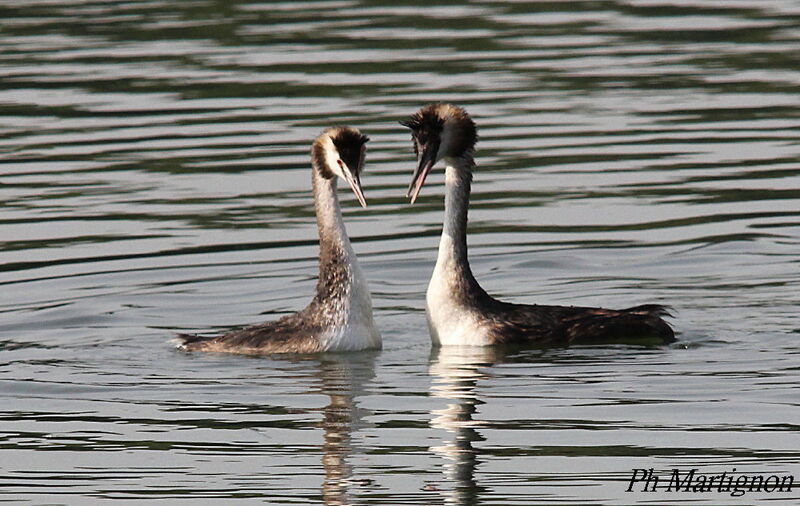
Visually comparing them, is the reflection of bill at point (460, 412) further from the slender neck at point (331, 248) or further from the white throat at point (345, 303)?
the slender neck at point (331, 248)

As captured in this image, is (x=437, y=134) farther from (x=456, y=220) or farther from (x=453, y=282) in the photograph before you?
(x=453, y=282)

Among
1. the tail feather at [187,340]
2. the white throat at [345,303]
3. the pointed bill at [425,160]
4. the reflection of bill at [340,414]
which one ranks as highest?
the pointed bill at [425,160]

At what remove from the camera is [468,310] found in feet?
49.2

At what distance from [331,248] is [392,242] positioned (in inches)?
151

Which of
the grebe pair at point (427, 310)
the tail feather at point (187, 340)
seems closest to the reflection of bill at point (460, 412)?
the grebe pair at point (427, 310)

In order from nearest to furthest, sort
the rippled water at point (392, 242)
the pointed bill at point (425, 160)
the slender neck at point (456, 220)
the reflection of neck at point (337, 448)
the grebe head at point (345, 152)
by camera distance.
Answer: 1. the reflection of neck at point (337, 448)
2. the rippled water at point (392, 242)
3. the grebe head at point (345, 152)
4. the pointed bill at point (425, 160)
5. the slender neck at point (456, 220)

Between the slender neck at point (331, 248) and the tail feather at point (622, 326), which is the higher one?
the slender neck at point (331, 248)

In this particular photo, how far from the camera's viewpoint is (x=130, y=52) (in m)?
29.7

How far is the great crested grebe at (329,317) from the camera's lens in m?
14.7

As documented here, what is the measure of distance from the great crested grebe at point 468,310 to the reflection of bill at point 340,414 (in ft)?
2.36

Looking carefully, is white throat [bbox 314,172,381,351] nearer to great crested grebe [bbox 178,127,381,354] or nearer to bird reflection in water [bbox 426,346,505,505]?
great crested grebe [bbox 178,127,381,354]

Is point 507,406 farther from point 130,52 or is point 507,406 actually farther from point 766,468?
point 130,52

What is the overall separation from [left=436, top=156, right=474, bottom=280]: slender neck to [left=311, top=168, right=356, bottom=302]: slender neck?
0.77m

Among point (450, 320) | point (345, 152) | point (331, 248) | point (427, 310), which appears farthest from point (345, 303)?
point (345, 152)
